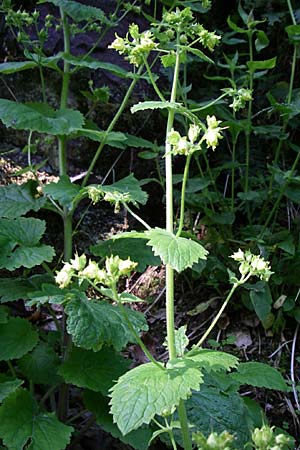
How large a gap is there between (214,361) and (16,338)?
788mm

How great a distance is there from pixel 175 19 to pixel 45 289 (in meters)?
0.84

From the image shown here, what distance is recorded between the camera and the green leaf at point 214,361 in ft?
3.58

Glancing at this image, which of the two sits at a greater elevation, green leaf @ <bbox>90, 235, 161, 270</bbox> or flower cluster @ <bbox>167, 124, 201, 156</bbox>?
flower cluster @ <bbox>167, 124, 201, 156</bbox>

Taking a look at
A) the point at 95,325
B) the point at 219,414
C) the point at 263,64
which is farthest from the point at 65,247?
the point at 263,64

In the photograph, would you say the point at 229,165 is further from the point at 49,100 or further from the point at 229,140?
the point at 49,100

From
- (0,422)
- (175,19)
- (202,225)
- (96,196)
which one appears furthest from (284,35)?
A: (0,422)

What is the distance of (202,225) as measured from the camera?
2.53 m

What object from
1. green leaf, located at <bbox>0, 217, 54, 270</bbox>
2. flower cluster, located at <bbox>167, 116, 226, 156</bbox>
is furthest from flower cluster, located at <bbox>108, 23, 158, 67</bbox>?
green leaf, located at <bbox>0, 217, 54, 270</bbox>

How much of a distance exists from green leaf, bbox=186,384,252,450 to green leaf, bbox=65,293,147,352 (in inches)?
10.3

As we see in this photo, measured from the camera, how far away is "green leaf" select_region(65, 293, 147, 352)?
1331 millimetres

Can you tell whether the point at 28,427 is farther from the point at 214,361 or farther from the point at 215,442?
the point at 215,442

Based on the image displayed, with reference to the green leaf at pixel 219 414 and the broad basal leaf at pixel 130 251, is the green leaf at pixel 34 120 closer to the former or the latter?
the broad basal leaf at pixel 130 251

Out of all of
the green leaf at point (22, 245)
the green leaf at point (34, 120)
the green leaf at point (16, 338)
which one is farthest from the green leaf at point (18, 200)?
the green leaf at point (16, 338)

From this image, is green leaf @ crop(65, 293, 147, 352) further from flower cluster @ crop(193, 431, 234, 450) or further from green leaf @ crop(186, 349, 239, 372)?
flower cluster @ crop(193, 431, 234, 450)
